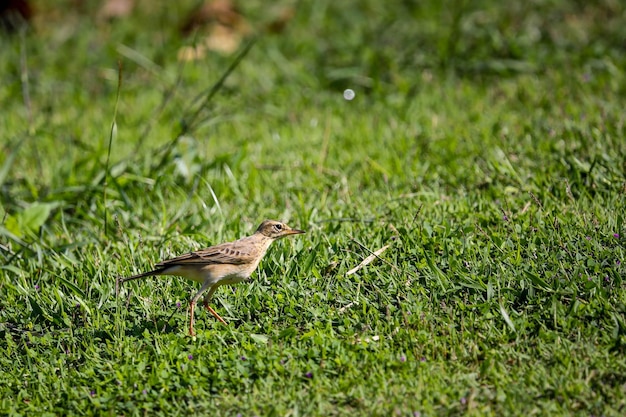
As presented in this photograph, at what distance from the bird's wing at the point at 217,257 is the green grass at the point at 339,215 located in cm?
32

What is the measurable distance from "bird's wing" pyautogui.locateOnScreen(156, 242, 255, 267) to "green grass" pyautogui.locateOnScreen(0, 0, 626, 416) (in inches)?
12.5

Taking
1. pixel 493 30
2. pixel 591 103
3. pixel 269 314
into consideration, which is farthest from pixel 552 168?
pixel 493 30

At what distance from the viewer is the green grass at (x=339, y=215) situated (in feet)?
14.7

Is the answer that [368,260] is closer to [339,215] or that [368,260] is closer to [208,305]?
[339,215]

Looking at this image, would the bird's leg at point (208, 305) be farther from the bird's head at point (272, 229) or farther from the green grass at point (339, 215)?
the bird's head at point (272, 229)

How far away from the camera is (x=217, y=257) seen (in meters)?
5.02

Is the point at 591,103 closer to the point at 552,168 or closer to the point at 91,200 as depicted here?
the point at 552,168

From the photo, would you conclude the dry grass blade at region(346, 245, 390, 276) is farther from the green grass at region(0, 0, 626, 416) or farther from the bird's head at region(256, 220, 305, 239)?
the bird's head at region(256, 220, 305, 239)

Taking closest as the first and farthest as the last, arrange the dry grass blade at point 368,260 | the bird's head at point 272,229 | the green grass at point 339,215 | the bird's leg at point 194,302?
1. the green grass at point 339,215
2. the bird's leg at point 194,302
3. the dry grass blade at point 368,260
4. the bird's head at point 272,229

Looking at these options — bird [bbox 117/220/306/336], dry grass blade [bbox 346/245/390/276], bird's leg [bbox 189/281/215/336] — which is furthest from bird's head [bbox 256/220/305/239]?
Result: bird's leg [bbox 189/281/215/336]

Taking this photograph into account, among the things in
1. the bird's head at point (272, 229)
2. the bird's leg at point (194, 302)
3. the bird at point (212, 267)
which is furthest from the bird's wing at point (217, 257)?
the bird's head at point (272, 229)

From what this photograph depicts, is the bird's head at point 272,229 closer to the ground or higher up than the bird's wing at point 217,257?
closer to the ground

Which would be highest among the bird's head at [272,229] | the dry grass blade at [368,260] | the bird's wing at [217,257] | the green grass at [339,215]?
the bird's wing at [217,257]

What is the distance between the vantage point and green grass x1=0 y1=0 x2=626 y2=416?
14.7 feet
